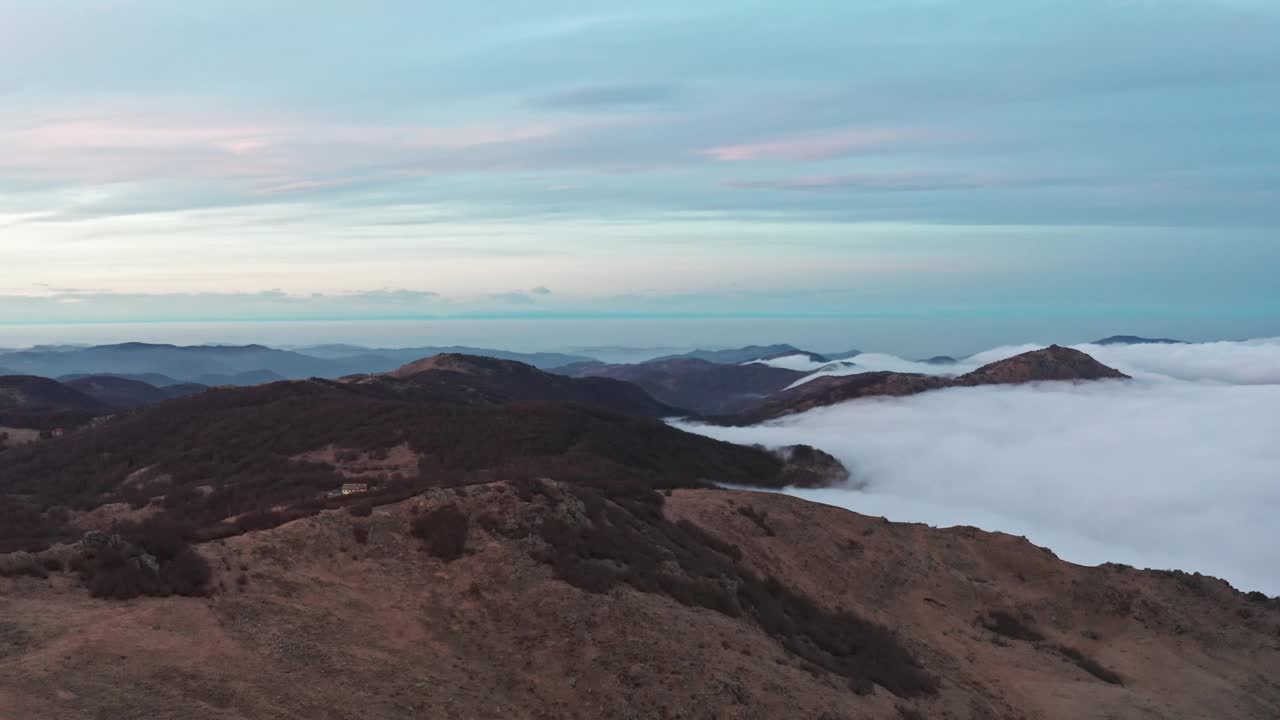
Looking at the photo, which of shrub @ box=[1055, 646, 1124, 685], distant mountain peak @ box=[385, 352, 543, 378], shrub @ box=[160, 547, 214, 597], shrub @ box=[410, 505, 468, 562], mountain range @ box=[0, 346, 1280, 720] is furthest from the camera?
distant mountain peak @ box=[385, 352, 543, 378]

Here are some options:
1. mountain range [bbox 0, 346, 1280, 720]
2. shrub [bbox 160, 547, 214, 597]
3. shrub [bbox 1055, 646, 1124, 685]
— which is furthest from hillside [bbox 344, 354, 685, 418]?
shrub [bbox 160, 547, 214, 597]

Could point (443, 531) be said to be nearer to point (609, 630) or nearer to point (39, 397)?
point (609, 630)

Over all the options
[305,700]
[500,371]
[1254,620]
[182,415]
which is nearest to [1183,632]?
[1254,620]

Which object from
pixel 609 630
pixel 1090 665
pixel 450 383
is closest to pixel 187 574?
pixel 609 630

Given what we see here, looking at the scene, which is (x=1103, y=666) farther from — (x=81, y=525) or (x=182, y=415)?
(x=182, y=415)

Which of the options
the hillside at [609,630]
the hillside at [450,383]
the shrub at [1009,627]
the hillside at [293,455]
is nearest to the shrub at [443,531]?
the hillside at [609,630]

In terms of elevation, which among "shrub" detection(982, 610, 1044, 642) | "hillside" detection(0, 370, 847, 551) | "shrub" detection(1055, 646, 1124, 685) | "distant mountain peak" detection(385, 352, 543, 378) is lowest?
"shrub" detection(1055, 646, 1124, 685)

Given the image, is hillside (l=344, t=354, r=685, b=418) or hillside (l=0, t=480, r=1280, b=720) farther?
hillside (l=344, t=354, r=685, b=418)

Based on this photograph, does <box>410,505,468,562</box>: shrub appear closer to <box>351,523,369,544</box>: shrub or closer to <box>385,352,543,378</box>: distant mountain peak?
<box>351,523,369,544</box>: shrub
